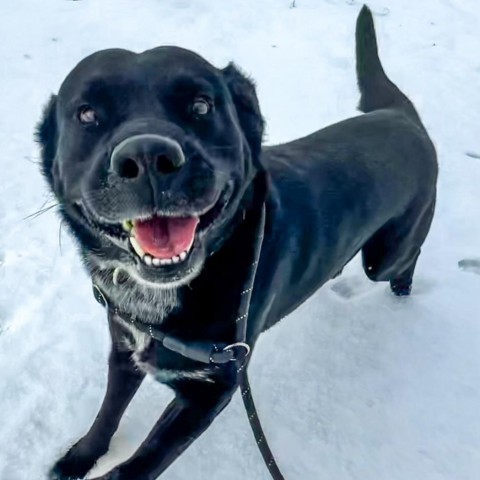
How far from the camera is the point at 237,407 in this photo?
223 centimetres

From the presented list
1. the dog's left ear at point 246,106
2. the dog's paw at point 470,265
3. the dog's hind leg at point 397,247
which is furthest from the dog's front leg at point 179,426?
the dog's paw at point 470,265

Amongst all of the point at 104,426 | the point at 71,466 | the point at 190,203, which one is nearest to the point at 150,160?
the point at 190,203

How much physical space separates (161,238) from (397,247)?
1178 millimetres

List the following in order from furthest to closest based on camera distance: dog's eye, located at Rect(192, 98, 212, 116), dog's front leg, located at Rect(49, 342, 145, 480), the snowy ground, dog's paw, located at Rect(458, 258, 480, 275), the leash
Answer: dog's paw, located at Rect(458, 258, 480, 275), the snowy ground, dog's front leg, located at Rect(49, 342, 145, 480), the leash, dog's eye, located at Rect(192, 98, 212, 116)

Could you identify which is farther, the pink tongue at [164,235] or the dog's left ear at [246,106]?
the dog's left ear at [246,106]

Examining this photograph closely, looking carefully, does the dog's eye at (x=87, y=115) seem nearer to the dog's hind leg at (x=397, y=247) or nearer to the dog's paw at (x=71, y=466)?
the dog's paw at (x=71, y=466)

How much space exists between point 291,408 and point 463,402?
0.62 m

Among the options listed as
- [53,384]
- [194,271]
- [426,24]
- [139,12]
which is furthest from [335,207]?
[426,24]

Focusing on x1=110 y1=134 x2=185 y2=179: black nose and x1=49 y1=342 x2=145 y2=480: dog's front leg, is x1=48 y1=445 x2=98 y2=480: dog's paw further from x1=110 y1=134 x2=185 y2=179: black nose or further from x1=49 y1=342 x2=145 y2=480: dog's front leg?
x1=110 y1=134 x2=185 y2=179: black nose

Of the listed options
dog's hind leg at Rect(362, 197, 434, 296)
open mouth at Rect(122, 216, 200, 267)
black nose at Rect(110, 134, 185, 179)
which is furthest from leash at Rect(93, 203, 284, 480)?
dog's hind leg at Rect(362, 197, 434, 296)

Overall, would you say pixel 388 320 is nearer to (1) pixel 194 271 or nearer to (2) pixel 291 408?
(2) pixel 291 408

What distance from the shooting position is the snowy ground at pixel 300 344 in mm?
2127

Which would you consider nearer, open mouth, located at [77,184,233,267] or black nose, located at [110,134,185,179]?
black nose, located at [110,134,185,179]

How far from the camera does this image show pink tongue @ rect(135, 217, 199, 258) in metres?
1.45
